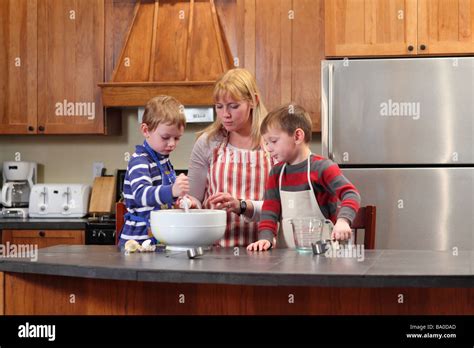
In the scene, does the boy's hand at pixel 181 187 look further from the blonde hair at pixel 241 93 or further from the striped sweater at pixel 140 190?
the blonde hair at pixel 241 93

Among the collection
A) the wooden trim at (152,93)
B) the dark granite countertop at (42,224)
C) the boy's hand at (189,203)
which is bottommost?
the dark granite countertop at (42,224)

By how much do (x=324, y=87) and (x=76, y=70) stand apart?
1.51 m

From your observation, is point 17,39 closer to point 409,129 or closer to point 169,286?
point 409,129

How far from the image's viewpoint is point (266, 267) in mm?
1866

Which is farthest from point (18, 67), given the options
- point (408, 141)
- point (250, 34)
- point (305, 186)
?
point (305, 186)

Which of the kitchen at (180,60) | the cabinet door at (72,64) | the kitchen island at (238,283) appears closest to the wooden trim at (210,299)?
the kitchen island at (238,283)

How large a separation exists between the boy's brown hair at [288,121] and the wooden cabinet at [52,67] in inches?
86.9

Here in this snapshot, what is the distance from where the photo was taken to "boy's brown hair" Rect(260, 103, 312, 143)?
2.47 meters

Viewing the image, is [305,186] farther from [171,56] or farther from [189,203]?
[171,56]

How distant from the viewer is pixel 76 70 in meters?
4.53

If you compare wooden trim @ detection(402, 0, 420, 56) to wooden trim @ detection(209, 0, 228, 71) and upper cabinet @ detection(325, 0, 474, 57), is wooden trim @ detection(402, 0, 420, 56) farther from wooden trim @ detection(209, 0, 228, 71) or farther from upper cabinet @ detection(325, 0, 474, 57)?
wooden trim @ detection(209, 0, 228, 71)

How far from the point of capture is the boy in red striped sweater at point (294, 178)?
8.08 ft

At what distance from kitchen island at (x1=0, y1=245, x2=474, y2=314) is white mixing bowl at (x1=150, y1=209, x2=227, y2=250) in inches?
1.7

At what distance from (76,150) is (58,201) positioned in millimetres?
469
